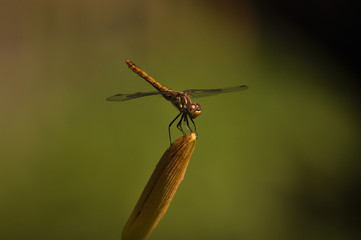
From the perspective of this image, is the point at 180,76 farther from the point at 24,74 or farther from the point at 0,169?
the point at 0,169

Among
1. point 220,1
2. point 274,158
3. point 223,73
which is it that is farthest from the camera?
point 220,1

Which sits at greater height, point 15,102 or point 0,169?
point 15,102

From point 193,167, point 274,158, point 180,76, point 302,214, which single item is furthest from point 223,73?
point 302,214

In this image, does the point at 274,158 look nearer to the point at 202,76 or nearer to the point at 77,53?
the point at 202,76

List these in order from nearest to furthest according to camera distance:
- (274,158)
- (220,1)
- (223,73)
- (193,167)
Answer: (193,167) < (274,158) < (223,73) < (220,1)

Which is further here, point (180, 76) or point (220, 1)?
point (220, 1)

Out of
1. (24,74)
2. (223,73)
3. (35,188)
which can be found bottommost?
(35,188)
